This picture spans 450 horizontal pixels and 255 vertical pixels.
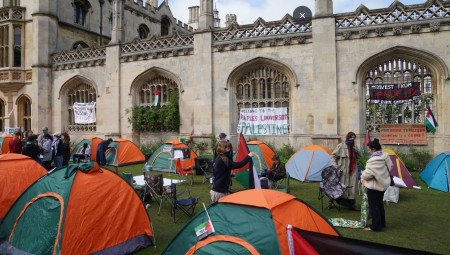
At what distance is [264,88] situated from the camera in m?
15.1

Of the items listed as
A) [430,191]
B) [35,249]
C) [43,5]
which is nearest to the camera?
[35,249]

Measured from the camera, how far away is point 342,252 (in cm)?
279

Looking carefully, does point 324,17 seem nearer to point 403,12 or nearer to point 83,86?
point 403,12

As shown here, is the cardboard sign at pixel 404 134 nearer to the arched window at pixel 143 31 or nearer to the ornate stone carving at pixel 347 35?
the ornate stone carving at pixel 347 35

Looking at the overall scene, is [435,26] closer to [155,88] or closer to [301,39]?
[301,39]

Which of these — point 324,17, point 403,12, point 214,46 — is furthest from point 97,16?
point 403,12

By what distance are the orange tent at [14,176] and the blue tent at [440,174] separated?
1101 centimetres

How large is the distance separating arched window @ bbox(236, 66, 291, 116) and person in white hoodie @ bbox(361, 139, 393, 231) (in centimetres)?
893

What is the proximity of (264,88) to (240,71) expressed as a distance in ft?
4.85

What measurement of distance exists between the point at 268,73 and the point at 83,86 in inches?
493

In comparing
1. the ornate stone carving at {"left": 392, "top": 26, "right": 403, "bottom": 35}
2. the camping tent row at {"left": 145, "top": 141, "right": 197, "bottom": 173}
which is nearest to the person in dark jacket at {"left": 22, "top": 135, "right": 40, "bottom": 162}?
the camping tent row at {"left": 145, "top": 141, "right": 197, "bottom": 173}

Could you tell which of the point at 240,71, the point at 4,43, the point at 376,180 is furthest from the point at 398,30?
the point at 4,43

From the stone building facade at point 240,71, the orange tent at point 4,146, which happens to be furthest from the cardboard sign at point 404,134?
the orange tent at point 4,146

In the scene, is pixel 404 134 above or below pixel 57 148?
above
